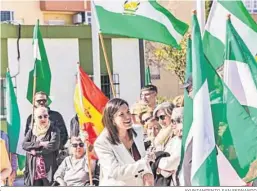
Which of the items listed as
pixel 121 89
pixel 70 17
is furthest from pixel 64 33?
pixel 121 89

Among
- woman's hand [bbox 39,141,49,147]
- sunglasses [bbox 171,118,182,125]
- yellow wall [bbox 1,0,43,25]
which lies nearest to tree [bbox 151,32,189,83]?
sunglasses [bbox 171,118,182,125]

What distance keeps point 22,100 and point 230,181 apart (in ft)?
5.85

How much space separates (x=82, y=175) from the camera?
642cm

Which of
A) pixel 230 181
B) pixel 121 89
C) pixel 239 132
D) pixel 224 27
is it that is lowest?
pixel 230 181

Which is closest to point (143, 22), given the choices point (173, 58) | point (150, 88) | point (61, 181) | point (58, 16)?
point (173, 58)

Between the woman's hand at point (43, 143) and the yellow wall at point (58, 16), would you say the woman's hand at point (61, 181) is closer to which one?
the woman's hand at point (43, 143)

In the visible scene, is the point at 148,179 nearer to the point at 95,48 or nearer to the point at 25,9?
the point at 95,48

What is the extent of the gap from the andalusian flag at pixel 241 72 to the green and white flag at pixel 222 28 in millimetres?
42

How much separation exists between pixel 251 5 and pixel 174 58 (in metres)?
0.73

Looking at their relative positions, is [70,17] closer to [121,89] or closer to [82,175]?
[121,89]

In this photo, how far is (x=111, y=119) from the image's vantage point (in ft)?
20.6

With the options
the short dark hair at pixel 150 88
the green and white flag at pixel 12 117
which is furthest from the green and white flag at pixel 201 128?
the green and white flag at pixel 12 117

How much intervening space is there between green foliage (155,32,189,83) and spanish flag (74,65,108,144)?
56 cm

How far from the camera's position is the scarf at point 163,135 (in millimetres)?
6293
